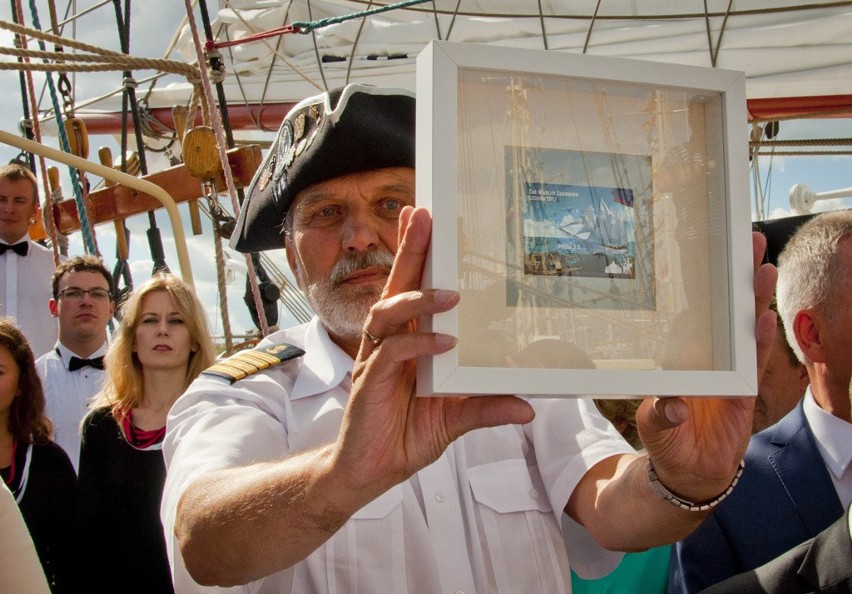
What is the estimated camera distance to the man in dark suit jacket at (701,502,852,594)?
125 cm

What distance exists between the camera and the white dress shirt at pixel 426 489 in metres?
1.58

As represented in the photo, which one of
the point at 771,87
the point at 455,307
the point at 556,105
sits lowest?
the point at 455,307

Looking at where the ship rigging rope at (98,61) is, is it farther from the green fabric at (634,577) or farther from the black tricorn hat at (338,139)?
the green fabric at (634,577)

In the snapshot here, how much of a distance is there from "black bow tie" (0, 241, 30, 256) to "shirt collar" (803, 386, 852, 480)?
347cm

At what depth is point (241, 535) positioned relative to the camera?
4.21 feet

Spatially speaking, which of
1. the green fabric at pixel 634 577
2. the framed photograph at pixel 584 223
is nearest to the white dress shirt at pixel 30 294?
the green fabric at pixel 634 577

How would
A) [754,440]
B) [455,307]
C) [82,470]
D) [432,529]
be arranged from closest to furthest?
[455,307]
[432,529]
[754,440]
[82,470]

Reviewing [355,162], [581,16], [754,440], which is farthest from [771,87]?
[355,162]

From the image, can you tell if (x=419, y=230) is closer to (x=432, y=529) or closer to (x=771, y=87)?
(x=432, y=529)

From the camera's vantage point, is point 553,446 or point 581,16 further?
point 581,16

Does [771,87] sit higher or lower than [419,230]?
higher

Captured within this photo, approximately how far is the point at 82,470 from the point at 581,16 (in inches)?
241

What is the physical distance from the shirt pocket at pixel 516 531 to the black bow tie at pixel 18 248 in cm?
318

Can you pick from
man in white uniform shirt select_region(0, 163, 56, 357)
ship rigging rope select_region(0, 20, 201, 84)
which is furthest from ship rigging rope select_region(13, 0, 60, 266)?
ship rigging rope select_region(0, 20, 201, 84)
